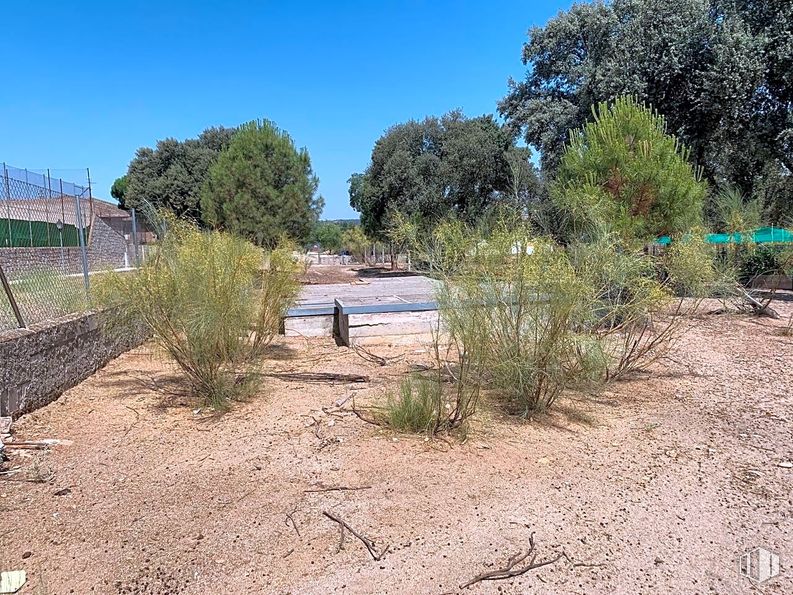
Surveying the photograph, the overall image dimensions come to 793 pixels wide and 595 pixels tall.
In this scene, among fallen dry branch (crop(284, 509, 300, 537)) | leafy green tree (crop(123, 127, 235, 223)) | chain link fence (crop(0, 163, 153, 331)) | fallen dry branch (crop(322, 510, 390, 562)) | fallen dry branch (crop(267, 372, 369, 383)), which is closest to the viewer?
fallen dry branch (crop(322, 510, 390, 562))

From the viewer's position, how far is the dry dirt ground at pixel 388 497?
105 inches

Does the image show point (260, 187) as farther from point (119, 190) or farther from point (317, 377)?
point (119, 190)

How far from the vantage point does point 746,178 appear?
18500 millimetres

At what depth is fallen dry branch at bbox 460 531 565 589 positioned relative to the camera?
8.54 ft

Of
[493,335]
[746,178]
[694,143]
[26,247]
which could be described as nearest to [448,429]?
[493,335]

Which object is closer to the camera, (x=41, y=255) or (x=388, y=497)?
(x=388, y=497)

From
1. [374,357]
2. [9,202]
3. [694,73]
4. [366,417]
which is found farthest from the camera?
[694,73]

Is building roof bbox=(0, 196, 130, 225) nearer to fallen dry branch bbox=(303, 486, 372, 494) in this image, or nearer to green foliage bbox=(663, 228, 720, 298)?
fallen dry branch bbox=(303, 486, 372, 494)

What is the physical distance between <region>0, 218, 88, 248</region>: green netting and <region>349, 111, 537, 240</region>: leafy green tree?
16465mm

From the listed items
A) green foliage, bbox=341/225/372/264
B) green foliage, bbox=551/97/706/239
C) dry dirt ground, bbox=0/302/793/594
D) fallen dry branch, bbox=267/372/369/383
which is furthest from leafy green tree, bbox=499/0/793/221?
green foliage, bbox=341/225/372/264

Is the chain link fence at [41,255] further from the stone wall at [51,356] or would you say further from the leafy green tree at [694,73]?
the leafy green tree at [694,73]

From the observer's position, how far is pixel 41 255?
6.50 metres

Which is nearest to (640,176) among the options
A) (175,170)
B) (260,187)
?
(260,187)

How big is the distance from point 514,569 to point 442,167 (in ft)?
74.0
